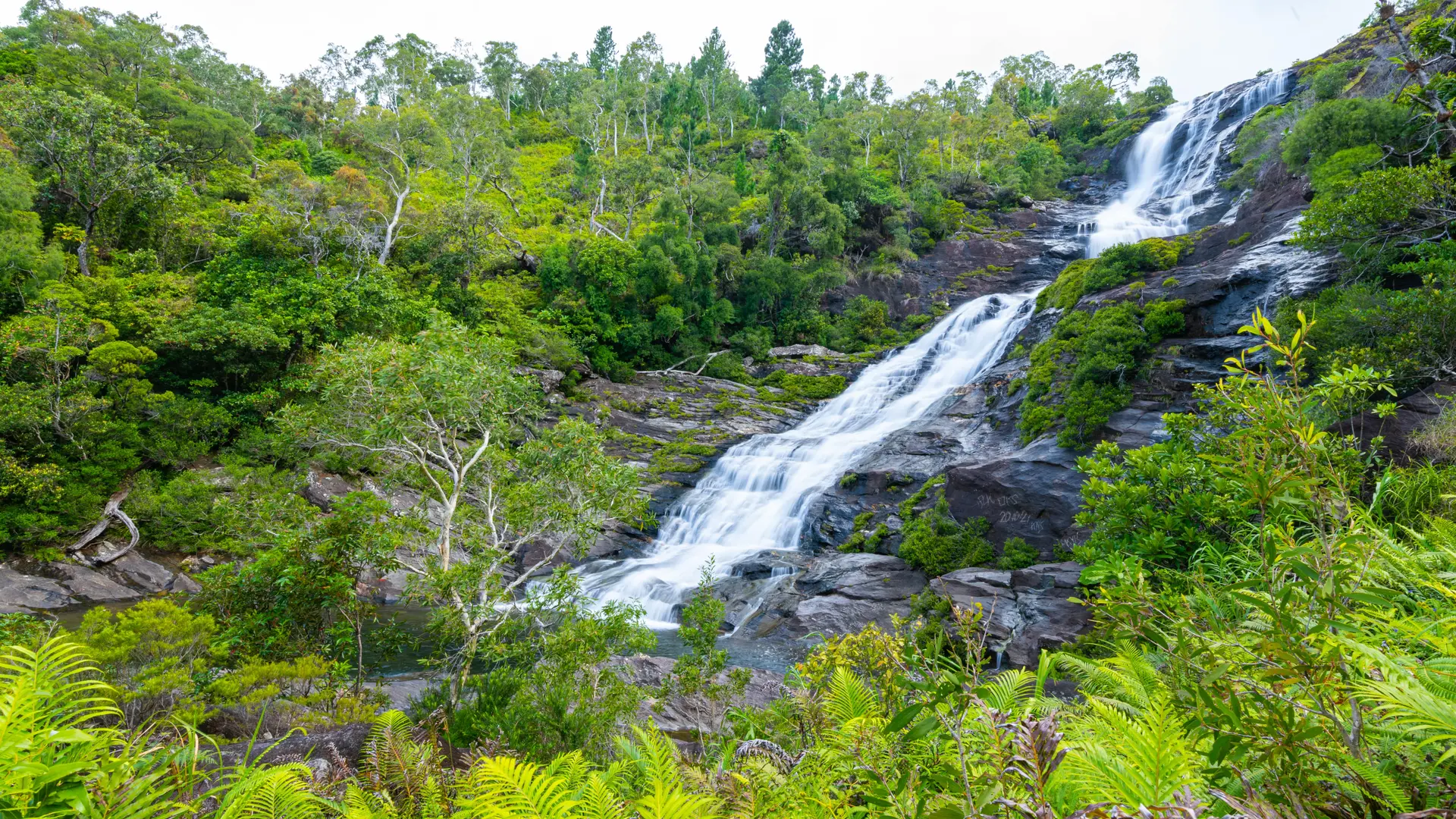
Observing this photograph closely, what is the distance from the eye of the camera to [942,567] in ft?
43.9

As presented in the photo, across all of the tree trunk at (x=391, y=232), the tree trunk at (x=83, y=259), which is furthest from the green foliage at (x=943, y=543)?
the tree trunk at (x=83, y=259)

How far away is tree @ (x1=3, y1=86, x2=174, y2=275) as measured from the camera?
18.8 metres

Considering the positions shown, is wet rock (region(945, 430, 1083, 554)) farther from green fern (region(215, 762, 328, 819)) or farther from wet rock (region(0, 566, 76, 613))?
wet rock (region(0, 566, 76, 613))

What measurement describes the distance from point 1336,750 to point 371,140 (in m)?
38.8

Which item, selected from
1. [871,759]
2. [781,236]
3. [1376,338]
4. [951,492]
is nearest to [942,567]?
[951,492]

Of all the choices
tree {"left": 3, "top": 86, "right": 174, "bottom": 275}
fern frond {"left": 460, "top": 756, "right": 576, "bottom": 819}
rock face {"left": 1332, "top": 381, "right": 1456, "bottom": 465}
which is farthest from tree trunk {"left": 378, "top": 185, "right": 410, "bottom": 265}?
rock face {"left": 1332, "top": 381, "right": 1456, "bottom": 465}

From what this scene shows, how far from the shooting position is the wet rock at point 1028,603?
396 inches

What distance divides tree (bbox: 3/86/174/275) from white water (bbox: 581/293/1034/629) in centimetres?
1965

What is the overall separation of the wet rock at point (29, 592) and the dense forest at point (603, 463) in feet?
2.69

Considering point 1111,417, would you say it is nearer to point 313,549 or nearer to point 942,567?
point 942,567

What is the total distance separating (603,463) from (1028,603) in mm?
7778

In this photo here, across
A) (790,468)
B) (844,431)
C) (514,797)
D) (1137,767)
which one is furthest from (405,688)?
(844,431)

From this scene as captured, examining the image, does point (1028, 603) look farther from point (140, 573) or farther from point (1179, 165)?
point (1179, 165)

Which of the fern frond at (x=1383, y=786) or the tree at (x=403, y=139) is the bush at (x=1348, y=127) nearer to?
the fern frond at (x=1383, y=786)
